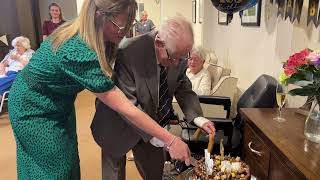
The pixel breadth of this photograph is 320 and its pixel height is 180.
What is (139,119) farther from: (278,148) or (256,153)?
(256,153)

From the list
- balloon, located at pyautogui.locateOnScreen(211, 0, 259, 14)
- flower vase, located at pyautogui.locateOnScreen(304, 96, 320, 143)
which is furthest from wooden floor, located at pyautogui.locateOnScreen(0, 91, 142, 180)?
flower vase, located at pyautogui.locateOnScreen(304, 96, 320, 143)

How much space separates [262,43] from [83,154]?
1.91m

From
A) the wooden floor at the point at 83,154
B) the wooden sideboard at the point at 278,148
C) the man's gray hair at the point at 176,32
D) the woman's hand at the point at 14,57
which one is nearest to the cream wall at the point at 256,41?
the man's gray hair at the point at 176,32

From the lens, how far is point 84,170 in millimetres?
2709

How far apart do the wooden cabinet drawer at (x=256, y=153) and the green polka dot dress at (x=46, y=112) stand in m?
0.76

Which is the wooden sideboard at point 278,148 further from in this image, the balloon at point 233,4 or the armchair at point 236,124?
the balloon at point 233,4

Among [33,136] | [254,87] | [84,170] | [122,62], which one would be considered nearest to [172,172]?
[84,170]

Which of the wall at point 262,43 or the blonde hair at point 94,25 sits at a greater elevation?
the blonde hair at point 94,25

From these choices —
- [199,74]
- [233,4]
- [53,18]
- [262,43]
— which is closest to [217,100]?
[199,74]

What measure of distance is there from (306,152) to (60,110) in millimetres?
937

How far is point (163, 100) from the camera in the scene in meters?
1.57

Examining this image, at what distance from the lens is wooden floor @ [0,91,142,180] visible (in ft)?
8.65

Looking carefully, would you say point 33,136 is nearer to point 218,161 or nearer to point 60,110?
point 60,110

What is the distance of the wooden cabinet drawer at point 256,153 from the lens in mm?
1378
